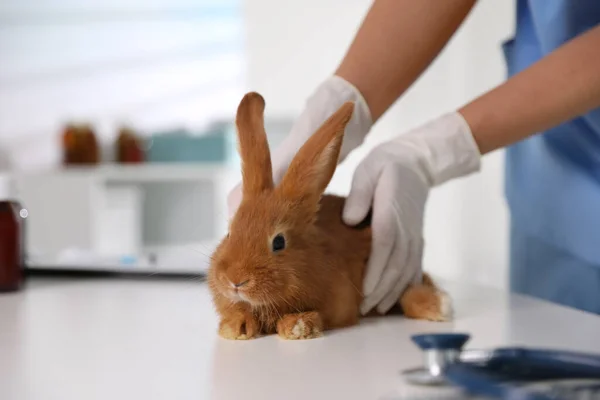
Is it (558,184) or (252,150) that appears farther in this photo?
(558,184)

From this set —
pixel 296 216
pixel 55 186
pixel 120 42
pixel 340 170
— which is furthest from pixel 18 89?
pixel 296 216

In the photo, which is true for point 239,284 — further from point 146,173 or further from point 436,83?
point 146,173

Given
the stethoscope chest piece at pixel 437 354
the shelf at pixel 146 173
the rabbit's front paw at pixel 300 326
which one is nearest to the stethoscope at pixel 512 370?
the stethoscope chest piece at pixel 437 354

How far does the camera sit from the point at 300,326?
74 centimetres

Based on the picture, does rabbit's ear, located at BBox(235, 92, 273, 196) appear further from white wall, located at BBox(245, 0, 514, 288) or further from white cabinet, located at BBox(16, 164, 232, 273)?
white cabinet, located at BBox(16, 164, 232, 273)

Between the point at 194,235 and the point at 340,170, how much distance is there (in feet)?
7.03

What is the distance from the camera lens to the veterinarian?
90 centimetres

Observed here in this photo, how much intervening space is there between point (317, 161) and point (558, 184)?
0.54m

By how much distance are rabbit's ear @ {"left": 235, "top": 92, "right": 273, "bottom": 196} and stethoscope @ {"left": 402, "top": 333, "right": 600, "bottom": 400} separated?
0.36 metres

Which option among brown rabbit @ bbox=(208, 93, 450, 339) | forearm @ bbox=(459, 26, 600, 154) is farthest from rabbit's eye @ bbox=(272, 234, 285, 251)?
forearm @ bbox=(459, 26, 600, 154)

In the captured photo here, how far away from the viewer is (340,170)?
6.20ft

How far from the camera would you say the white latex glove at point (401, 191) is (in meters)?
0.88

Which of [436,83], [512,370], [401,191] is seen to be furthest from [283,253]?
[436,83]

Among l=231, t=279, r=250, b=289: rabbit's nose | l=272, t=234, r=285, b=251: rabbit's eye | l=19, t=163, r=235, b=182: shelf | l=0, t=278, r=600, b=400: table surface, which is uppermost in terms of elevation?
l=19, t=163, r=235, b=182: shelf
